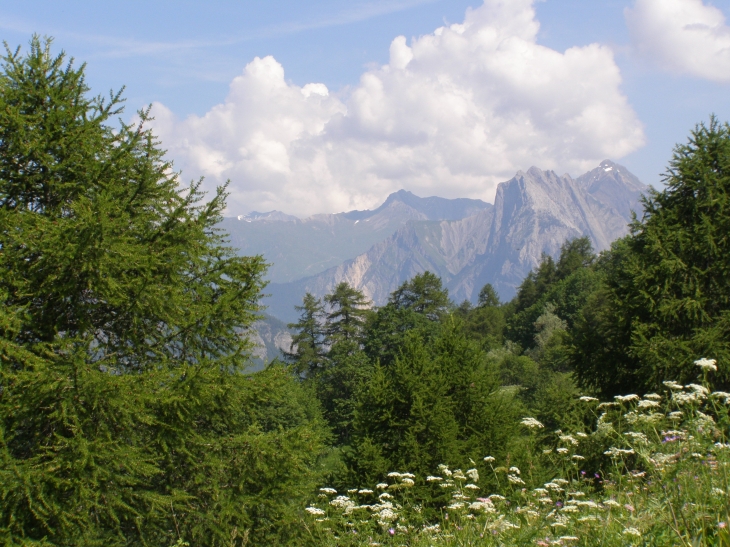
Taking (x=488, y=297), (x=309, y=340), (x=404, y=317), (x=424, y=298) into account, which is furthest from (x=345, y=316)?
(x=488, y=297)

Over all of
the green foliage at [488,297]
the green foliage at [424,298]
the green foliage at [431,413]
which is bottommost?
the green foliage at [431,413]

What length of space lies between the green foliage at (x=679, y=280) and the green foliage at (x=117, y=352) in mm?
9057

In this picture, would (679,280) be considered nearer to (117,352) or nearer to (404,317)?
(117,352)

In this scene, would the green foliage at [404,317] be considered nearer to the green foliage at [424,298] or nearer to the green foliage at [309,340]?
the green foliage at [424,298]

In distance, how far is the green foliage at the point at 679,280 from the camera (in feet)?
40.3

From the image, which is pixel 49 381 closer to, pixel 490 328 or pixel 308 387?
pixel 308 387

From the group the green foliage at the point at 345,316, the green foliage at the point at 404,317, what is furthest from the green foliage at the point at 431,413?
the green foliage at the point at 345,316

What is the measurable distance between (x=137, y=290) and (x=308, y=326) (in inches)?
2025

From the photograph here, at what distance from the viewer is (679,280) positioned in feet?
42.9

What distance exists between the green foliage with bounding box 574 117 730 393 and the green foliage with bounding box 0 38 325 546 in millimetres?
9057

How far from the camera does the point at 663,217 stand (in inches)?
536

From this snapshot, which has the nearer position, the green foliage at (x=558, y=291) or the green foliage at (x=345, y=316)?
the green foliage at (x=345, y=316)

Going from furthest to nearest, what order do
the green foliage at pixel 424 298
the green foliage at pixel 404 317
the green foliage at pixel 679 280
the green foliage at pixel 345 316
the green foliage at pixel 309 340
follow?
the green foliage at pixel 424 298
the green foliage at pixel 345 316
the green foliage at pixel 309 340
the green foliage at pixel 404 317
the green foliage at pixel 679 280

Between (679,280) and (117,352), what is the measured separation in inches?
492
